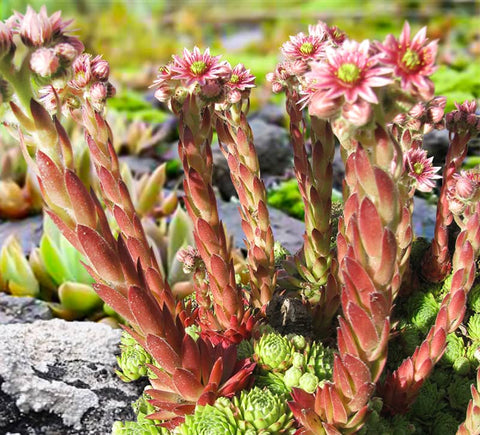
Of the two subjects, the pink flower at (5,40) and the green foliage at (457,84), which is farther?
the green foliage at (457,84)

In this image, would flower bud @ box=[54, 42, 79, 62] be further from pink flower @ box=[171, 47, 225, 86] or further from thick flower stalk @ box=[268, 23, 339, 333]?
thick flower stalk @ box=[268, 23, 339, 333]

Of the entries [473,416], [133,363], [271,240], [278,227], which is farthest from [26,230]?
[473,416]

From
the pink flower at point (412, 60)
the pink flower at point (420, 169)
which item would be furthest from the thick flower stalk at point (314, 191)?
the pink flower at point (412, 60)

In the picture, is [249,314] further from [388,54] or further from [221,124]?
[388,54]

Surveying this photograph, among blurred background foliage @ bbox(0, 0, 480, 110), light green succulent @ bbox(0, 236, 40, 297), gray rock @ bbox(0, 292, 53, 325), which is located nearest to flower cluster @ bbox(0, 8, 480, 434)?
gray rock @ bbox(0, 292, 53, 325)

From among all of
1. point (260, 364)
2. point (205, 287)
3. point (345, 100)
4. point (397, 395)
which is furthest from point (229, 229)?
point (345, 100)

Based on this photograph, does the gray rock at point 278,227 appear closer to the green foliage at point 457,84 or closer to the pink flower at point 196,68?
the pink flower at point 196,68

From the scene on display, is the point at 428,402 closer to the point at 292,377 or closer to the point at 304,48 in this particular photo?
the point at 292,377
